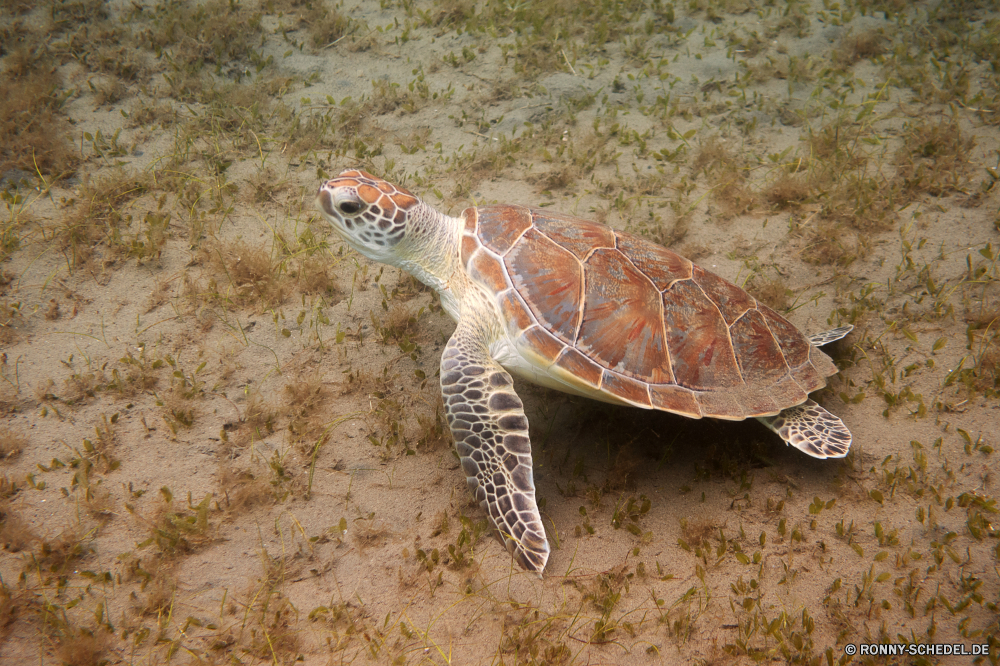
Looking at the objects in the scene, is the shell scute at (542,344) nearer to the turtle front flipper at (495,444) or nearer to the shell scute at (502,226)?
the turtle front flipper at (495,444)

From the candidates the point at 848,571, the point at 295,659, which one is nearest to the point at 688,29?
the point at 848,571

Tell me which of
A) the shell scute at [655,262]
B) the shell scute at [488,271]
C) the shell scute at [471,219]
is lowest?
the shell scute at [488,271]

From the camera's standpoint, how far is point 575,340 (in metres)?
2.65

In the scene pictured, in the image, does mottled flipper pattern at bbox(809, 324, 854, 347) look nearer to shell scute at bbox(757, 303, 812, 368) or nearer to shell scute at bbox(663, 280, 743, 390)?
shell scute at bbox(757, 303, 812, 368)

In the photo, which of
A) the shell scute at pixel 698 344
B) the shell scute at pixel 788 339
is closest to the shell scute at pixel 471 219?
the shell scute at pixel 698 344

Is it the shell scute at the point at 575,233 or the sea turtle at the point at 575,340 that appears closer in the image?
the sea turtle at the point at 575,340

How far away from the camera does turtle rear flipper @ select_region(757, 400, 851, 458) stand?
8.59 ft

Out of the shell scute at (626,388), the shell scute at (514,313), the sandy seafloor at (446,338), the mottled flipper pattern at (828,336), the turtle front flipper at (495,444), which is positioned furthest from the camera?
the mottled flipper pattern at (828,336)

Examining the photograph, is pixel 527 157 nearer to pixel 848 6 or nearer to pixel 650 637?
pixel 650 637

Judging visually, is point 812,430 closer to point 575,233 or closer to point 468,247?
point 575,233

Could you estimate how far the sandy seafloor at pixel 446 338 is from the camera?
2238 millimetres

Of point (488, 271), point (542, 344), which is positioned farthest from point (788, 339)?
point (488, 271)

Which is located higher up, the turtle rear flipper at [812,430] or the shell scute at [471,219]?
the shell scute at [471,219]

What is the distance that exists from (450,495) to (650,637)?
1141 millimetres
